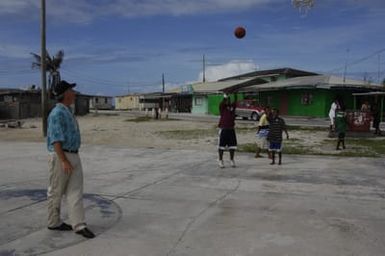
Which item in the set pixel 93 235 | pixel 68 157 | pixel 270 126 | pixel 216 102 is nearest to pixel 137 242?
pixel 93 235

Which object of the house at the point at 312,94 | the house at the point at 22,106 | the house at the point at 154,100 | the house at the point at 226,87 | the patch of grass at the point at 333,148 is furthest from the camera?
the house at the point at 154,100

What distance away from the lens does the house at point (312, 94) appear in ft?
140

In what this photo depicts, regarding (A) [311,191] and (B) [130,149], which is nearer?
(A) [311,191]

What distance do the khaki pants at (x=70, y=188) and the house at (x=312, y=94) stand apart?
121 ft

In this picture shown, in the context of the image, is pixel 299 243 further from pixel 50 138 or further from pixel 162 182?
pixel 162 182

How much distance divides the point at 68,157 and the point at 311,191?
197 inches

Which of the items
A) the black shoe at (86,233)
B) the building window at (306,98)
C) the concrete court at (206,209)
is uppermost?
the building window at (306,98)

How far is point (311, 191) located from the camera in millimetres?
9766

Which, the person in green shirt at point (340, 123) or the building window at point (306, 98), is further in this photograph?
A: the building window at point (306, 98)

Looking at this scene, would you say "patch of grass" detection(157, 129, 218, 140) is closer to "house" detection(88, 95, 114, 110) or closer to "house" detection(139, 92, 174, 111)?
"house" detection(139, 92, 174, 111)

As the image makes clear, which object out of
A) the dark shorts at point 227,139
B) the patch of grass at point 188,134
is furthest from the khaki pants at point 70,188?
the patch of grass at point 188,134

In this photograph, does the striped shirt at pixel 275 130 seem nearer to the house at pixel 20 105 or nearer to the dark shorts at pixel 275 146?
the dark shorts at pixel 275 146

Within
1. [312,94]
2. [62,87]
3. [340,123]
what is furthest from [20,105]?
[62,87]

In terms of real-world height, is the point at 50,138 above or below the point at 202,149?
above
